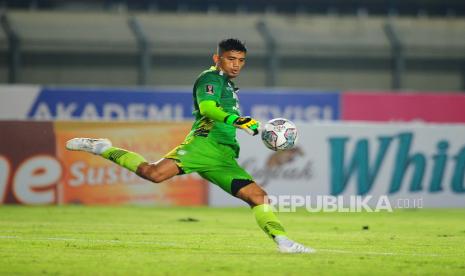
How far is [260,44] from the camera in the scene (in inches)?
1104

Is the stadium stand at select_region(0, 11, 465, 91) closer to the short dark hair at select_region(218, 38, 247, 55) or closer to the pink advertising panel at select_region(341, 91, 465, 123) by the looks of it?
the pink advertising panel at select_region(341, 91, 465, 123)

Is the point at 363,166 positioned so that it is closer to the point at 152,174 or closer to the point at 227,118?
the point at 152,174

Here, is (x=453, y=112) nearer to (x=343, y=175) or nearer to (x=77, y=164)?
(x=343, y=175)

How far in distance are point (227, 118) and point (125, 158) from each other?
1388 millimetres

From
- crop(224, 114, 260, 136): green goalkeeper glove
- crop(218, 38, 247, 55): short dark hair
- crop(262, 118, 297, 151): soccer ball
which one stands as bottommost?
crop(262, 118, 297, 151): soccer ball

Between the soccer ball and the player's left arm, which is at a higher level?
the player's left arm

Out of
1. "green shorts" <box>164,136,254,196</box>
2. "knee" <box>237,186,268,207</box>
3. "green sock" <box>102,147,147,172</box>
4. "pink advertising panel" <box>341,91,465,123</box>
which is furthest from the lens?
"pink advertising panel" <box>341,91,465,123</box>

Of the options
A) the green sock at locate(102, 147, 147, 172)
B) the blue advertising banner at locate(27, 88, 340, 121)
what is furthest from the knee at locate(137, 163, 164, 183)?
the blue advertising banner at locate(27, 88, 340, 121)

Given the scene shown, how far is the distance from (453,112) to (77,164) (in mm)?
10834

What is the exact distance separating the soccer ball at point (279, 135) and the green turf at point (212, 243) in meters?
1.07

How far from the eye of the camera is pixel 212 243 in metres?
11.6

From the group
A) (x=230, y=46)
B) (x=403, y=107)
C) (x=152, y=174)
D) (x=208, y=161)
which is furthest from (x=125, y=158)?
(x=403, y=107)

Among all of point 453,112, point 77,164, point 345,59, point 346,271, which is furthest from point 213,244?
point 345,59

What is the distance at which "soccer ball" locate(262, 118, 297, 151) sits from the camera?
1016cm
